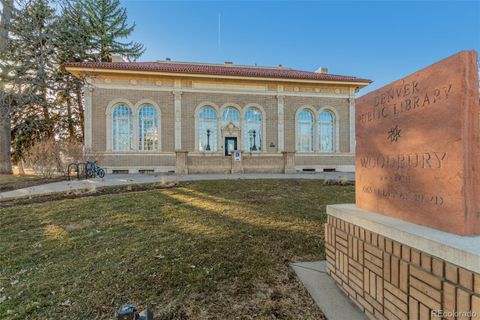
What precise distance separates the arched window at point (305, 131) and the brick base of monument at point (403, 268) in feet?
57.5

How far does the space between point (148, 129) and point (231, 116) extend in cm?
652

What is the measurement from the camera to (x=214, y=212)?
5238mm

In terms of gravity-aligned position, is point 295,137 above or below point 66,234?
above

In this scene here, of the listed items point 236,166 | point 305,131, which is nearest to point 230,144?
point 236,166

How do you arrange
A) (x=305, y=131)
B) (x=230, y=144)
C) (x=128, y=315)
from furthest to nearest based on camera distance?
(x=305, y=131) → (x=230, y=144) → (x=128, y=315)

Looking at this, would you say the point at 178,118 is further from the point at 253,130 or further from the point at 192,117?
the point at 253,130

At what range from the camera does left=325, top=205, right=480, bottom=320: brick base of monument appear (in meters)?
1.27

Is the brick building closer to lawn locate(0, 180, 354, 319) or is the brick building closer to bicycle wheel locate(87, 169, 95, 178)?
bicycle wheel locate(87, 169, 95, 178)

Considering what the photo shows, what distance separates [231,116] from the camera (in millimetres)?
18656

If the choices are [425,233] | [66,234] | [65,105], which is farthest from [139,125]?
[425,233]

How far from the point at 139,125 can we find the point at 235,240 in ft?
52.6

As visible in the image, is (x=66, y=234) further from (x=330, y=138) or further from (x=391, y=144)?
(x=330, y=138)

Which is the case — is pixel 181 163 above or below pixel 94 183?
above

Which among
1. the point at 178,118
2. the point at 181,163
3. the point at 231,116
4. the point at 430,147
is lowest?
the point at 181,163
